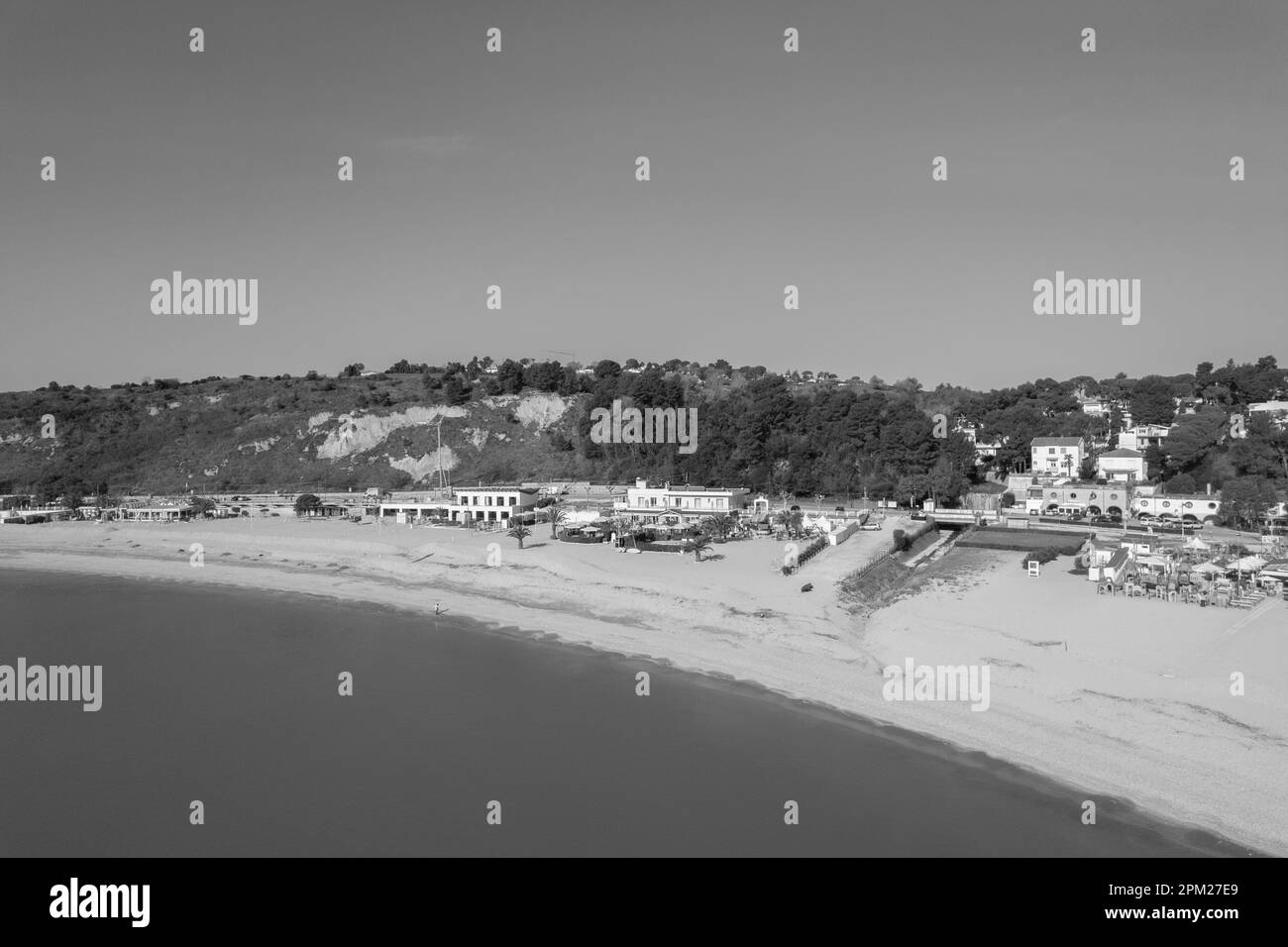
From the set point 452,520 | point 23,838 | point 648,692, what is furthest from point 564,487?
point 23,838

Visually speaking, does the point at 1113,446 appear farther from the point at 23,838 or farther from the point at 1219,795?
the point at 23,838

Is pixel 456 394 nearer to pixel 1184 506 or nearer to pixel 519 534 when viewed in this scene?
pixel 519 534

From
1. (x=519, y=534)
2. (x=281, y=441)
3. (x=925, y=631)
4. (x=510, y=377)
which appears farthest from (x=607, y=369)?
(x=925, y=631)

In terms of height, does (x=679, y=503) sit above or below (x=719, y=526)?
above

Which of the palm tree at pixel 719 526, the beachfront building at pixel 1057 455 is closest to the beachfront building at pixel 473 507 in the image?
the palm tree at pixel 719 526

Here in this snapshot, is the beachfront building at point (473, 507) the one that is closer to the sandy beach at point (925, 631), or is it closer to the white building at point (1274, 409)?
the sandy beach at point (925, 631)

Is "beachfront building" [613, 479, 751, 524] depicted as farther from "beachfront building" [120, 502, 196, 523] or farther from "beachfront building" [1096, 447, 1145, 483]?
"beachfront building" [120, 502, 196, 523]
